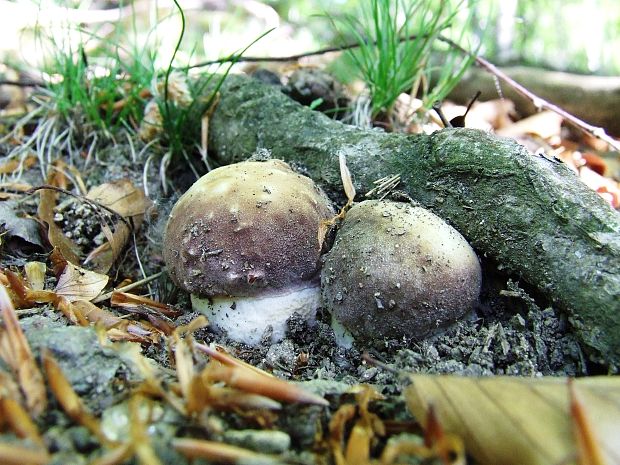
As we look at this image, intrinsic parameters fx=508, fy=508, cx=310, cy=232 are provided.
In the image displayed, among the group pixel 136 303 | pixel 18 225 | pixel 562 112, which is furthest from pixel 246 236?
pixel 562 112

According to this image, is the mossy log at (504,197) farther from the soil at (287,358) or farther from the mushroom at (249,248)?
the mushroom at (249,248)

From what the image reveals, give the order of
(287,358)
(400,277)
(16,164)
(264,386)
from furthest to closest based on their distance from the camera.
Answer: (16,164) < (287,358) < (400,277) < (264,386)

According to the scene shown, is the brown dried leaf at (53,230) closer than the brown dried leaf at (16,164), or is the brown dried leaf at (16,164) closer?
the brown dried leaf at (53,230)

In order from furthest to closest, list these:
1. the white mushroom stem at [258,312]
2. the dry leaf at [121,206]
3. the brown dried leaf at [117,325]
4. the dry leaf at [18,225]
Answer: the dry leaf at [121,206] < the dry leaf at [18,225] < the white mushroom stem at [258,312] < the brown dried leaf at [117,325]

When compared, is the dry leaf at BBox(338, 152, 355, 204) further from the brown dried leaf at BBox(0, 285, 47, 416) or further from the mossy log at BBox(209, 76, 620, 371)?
the brown dried leaf at BBox(0, 285, 47, 416)

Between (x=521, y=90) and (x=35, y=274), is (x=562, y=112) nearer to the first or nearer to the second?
(x=521, y=90)

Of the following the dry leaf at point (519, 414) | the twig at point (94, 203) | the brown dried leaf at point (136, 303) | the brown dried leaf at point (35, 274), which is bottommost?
the brown dried leaf at point (136, 303)

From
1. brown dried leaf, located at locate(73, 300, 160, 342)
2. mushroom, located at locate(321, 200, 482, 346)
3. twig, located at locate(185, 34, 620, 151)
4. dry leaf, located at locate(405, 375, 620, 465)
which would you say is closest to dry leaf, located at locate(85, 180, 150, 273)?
brown dried leaf, located at locate(73, 300, 160, 342)

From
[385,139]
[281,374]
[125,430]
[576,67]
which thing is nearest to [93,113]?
[385,139]

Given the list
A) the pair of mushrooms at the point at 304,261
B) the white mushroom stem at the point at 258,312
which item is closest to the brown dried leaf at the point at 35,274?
the pair of mushrooms at the point at 304,261
